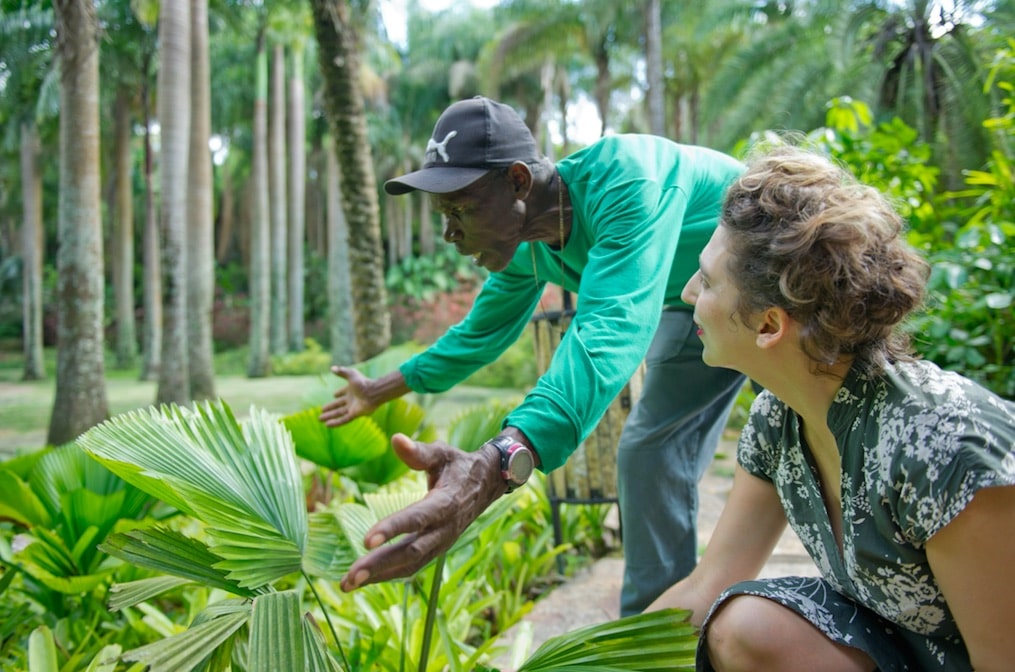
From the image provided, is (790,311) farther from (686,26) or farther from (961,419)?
(686,26)

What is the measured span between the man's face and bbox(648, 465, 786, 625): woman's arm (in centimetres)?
83

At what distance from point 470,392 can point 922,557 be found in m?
12.2

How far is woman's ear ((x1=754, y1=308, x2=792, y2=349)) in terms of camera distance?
1447 millimetres

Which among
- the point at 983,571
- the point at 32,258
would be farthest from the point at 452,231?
the point at 32,258

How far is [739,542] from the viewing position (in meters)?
1.81

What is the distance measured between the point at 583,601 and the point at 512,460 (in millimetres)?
2203

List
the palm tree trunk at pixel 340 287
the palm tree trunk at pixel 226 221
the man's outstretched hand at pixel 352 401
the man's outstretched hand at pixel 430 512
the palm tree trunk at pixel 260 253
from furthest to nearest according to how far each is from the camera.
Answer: the palm tree trunk at pixel 226 221, the palm tree trunk at pixel 260 253, the palm tree trunk at pixel 340 287, the man's outstretched hand at pixel 352 401, the man's outstretched hand at pixel 430 512

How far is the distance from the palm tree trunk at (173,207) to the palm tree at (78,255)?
197cm

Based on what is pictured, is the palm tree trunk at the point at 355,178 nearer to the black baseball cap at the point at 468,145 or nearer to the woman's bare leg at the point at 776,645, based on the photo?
the black baseball cap at the point at 468,145

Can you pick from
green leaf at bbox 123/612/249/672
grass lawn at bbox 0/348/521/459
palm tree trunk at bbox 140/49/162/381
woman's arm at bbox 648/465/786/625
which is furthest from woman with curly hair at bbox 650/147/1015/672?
palm tree trunk at bbox 140/49/162/381

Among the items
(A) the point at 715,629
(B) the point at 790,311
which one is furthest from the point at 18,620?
(B) the point at 790,311

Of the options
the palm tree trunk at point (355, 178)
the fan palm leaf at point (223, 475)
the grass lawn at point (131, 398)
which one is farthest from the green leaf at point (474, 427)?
the palm tree trunk at point (355, 178)

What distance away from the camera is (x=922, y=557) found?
1333 mm

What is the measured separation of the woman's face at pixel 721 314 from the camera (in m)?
1.52
